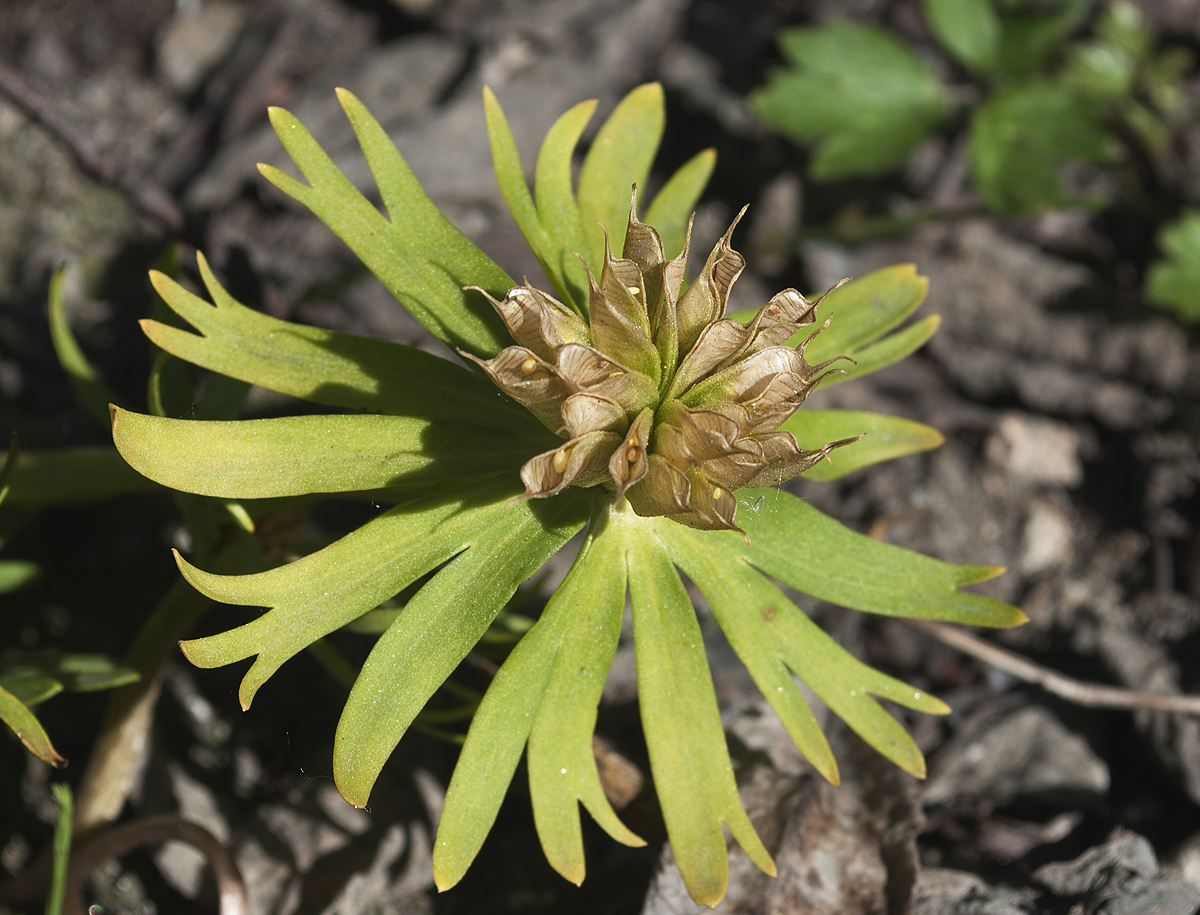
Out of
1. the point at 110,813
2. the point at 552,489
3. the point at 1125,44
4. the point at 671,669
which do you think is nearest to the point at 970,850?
the point at 671,669

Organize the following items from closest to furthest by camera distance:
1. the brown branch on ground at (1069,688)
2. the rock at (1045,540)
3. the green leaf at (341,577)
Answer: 1. the green leaf at (341,577)
2. the brown branch on ground at (1069,688)
3. the rock at (1045,540)

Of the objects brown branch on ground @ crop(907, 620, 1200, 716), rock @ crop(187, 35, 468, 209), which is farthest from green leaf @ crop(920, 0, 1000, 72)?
brown branch on ground @ crop(907, 620, 1200, 716)

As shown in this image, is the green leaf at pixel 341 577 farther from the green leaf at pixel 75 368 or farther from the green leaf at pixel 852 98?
the green leaf at pixel 852 98

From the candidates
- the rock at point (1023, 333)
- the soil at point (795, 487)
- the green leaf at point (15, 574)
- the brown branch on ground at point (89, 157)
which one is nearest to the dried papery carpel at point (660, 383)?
the soil at point (795, 487)

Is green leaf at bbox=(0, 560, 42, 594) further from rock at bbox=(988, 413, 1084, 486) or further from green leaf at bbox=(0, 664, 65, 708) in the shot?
rock at bbox=(988, 413, 1084, 486)

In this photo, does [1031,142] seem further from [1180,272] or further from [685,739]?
[685,739]

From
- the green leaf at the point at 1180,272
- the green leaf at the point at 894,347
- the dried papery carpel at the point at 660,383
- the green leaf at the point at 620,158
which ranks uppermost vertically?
the green leaf at the point at 620,158

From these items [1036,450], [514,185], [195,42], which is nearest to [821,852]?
[514,185]
